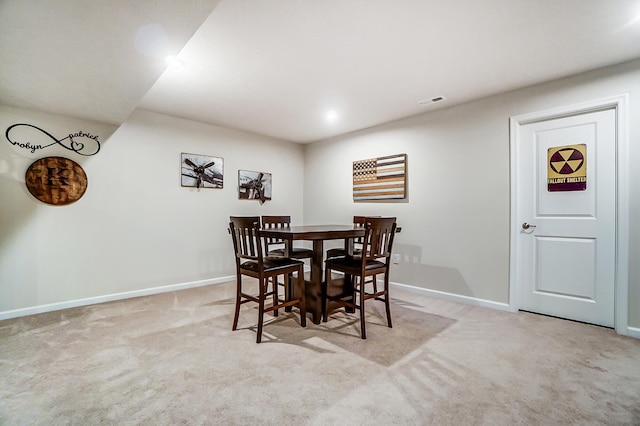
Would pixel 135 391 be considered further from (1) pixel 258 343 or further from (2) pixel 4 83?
(2) pixel 4 83

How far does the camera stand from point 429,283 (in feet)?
12.1

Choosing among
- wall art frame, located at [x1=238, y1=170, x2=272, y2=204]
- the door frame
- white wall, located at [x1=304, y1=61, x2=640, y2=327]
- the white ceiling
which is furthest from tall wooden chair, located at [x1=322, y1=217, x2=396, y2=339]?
wall art frame, located at [x1=238, y1=170, x2=272, y2=204]

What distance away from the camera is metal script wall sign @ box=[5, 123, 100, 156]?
2.87 m

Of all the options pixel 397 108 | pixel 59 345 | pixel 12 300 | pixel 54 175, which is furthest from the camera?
pixel 397 108

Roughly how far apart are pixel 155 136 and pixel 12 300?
2.32 meters

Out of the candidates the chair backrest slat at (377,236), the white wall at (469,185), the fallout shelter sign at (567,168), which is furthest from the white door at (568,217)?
the chair backrest slat at (377,236)

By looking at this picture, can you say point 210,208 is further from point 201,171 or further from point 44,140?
point 44,140

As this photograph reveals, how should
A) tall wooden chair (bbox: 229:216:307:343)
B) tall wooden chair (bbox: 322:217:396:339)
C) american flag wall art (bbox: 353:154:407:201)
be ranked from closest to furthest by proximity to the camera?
tall wooden chair (bbox: 229:216:307:343) < tall wooden chair (bbox: 322:217:396:339) < american flag wall art (bbox: 353:154:407:201)

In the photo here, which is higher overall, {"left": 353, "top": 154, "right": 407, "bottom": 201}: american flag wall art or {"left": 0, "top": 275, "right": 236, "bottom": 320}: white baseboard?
{"left": 353, "top": 154, "right": 407, "bottom": 201}: american flag wall art

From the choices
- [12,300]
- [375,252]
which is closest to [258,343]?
[375,252]

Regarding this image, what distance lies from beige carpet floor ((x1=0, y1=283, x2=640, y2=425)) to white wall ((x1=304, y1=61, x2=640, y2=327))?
2.27 feet

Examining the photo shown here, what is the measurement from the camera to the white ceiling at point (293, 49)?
1.64 metres

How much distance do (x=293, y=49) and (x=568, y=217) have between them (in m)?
3.09

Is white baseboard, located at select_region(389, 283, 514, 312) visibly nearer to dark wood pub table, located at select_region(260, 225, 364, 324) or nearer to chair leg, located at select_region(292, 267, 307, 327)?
dark wood pub table, located at select_region(260, 225, 364, 324)
